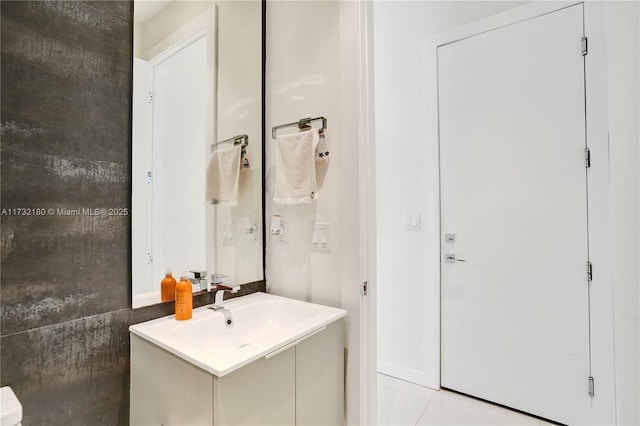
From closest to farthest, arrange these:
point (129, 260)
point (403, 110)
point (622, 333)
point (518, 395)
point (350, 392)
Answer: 1. point (129, 260)
2. point (350, 392)
3. point (622, 333)
4. point (518, 395)
5. point (403, 110)

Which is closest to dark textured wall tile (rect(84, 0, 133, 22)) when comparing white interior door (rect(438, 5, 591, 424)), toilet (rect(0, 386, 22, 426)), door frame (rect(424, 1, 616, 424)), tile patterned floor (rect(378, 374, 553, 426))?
toilet (rect(0, 386, 22, 426))

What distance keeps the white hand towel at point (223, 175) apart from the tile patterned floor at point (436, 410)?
5.24 ft

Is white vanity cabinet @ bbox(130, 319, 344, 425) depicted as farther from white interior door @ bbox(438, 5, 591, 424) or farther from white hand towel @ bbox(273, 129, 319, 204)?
white interior door @ bbox(438, 5, 591, 424)

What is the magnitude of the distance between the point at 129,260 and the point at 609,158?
2.26 metres

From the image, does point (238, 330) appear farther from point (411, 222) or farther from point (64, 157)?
point (411, 222)

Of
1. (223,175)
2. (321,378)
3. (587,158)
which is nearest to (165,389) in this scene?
(321,378)

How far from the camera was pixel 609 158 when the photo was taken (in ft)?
5.05

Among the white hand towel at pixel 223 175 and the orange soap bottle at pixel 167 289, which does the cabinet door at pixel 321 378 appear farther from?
the white hand towel at pixel 223 175

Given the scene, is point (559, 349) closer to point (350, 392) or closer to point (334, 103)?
point (350, 392)

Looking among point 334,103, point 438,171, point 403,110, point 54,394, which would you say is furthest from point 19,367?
point 403,110

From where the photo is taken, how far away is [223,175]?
1553 mm

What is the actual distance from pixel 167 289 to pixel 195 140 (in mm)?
684

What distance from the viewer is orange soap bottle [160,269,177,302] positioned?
48.9 inches

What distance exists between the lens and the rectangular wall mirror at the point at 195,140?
4.01 feet
